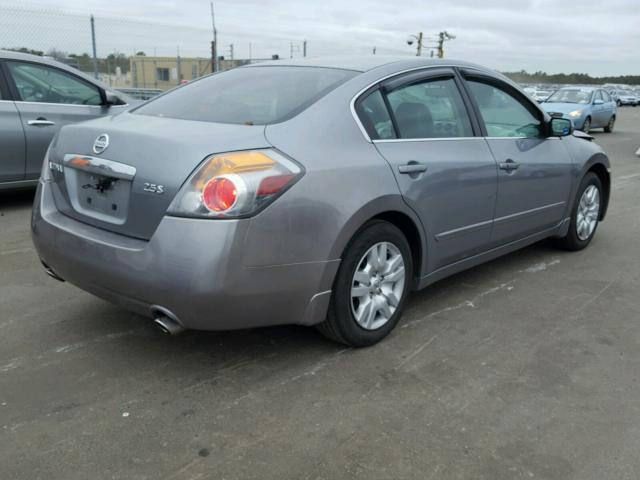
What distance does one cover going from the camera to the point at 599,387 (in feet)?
9.78

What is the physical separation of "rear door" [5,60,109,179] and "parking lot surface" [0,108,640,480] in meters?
2.51

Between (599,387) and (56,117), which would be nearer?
(599,387)

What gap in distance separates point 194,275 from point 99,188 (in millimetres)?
752

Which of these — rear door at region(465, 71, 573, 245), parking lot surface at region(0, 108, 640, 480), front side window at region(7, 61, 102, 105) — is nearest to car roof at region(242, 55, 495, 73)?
rear door at region(465, 71, 573, 245)

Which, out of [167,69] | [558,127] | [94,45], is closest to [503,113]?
[558,127]

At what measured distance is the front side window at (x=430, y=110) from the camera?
3.44 m

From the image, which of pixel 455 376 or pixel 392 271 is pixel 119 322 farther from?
pixel 455 376

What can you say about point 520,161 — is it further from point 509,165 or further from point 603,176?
point 603,176

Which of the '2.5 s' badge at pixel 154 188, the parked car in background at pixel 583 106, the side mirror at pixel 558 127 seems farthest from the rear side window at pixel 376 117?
Answer: the parked car in background at pixel 583 106

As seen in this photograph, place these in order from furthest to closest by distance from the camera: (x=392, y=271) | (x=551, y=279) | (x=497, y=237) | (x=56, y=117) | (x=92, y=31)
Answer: (x=92, y=31) → (x=56, y=117) → (x=551, y=279) → (x=497, y=237) → (x=392, y=271)

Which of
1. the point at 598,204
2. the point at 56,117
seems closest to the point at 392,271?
the point at 598,204

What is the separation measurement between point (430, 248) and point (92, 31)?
397 inches

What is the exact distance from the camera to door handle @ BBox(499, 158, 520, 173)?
157 inches

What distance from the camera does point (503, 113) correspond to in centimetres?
427
